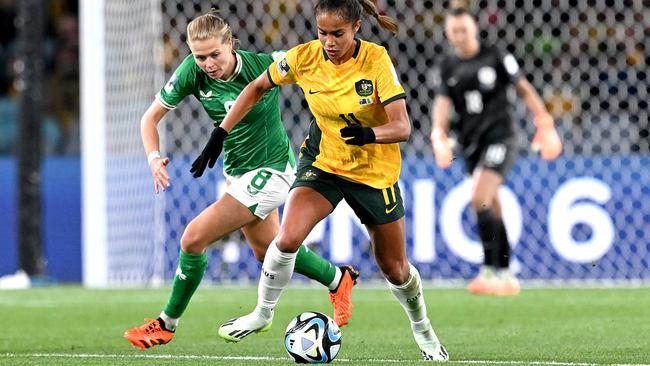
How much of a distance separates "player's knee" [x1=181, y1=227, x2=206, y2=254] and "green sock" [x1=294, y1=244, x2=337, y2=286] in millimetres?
623

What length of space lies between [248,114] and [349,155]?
116cm

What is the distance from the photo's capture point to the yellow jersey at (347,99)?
5828 millimetres

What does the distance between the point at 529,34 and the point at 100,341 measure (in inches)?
260

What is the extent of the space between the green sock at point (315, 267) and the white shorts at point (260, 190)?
337mm

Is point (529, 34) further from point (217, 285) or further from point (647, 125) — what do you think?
point (217, 285)

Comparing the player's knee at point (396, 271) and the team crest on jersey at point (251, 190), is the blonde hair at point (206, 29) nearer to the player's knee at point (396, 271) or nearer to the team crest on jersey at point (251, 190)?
the team crest on jersey at point (251, 190)

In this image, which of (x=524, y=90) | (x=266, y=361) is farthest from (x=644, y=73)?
(x=266, y=361)

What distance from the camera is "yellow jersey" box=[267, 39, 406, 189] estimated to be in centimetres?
583

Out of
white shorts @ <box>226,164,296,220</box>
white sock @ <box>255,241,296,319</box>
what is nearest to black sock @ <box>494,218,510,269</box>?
white shorts @ <box>226,164,296,220</box>

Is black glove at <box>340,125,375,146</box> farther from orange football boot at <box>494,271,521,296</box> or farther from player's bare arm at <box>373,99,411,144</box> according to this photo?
orange football boot at <box>494,271,521,296</box>

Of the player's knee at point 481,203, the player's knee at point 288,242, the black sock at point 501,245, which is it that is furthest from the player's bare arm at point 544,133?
the player's knee at point 288,242

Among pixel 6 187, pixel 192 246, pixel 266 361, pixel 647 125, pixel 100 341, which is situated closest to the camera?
pixel 266 361

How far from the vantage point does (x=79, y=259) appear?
45.9 feet

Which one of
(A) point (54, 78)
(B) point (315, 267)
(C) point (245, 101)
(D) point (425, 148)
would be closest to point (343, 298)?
(B) point (315, 267)
